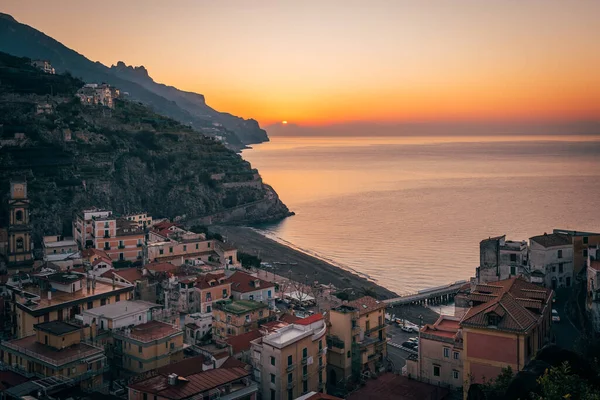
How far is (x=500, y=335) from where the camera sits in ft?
61.7

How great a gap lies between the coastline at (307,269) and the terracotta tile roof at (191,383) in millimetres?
20717

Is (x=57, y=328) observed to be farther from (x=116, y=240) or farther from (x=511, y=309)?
(x=116, y=240)

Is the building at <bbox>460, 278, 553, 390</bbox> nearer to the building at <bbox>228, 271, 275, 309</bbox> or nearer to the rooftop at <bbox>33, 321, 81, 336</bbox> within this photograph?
the rooftop at <bbox>33, 321, 81, 336</bbox>

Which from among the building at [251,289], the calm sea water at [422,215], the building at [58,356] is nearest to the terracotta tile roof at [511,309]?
the building at [58,356]

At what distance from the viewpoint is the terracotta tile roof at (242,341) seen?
2248 cm

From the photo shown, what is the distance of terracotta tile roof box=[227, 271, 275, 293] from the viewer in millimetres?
32594

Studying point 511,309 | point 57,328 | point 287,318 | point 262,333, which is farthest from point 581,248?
point 57,328

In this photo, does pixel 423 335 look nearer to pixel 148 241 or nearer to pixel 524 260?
pixel 524 260

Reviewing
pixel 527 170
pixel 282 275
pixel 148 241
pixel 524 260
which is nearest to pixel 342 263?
pixel 282 275

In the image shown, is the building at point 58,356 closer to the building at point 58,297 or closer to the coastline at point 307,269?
the building at point 58,297

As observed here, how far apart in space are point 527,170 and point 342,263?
119 meters

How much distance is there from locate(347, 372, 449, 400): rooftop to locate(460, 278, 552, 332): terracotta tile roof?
10.8ft

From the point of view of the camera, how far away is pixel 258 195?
305 ft

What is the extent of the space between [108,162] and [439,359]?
63705 millimetres
